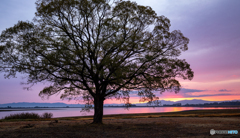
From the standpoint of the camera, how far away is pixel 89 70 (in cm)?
1777

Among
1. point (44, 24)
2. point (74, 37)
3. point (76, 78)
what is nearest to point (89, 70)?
point (76, 78)

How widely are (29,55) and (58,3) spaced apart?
18.1 ft

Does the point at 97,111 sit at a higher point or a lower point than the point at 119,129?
higher

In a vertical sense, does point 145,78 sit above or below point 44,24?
below

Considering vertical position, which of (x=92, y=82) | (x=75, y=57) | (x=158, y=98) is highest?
(x=75, y=57)

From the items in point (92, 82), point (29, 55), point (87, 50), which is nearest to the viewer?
point (29, 55)

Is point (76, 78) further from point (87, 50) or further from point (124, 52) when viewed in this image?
point (124, 52)

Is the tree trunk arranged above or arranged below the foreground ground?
above

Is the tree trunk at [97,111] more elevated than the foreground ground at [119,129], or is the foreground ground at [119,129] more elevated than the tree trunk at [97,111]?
the tree trunk at [97,111]

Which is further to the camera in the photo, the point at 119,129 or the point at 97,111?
the point at 97,111

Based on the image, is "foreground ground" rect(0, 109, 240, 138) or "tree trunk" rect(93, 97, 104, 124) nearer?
"foreground ground" rect(0, 109, 240, 138)

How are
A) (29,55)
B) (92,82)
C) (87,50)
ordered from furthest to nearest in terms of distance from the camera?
(92,82), (87,50), (29,55)

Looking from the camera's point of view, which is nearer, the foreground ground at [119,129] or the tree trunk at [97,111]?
the foreground ground at [119,129]

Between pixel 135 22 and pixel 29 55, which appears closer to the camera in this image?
pixel 29 55
